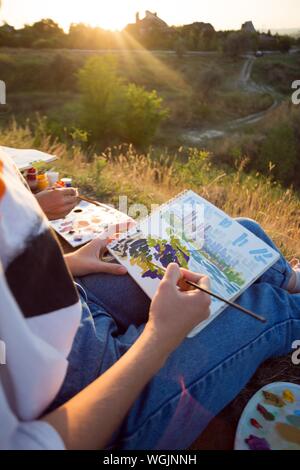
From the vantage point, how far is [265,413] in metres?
1.23

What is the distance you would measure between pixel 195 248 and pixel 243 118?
29.6 meters

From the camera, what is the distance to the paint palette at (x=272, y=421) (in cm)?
112

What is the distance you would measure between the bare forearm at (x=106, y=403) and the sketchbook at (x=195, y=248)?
0.39 meters

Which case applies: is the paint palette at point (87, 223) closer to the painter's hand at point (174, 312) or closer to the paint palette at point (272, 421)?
the painter's hand at point (174, 312)

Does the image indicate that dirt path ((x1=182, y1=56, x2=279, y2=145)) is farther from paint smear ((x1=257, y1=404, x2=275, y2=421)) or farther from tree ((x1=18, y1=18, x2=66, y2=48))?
paint smear ((x1=257, y1=404, x2=275, y2=421))

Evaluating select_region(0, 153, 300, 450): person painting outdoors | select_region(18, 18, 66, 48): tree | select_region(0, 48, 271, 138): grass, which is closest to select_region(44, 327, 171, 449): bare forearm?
select_region(0, 153, 300, 450): person painting outdoors

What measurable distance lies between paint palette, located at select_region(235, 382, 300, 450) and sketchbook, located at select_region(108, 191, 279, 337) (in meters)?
0.39

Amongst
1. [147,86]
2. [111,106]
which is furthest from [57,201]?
[147,86]

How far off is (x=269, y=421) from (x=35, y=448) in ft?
2.80

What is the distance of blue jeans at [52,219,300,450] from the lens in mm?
929

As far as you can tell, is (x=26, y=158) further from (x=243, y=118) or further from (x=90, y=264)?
(x=243, y=118)

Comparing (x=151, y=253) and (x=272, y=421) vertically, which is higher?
(x=151, y=253)
